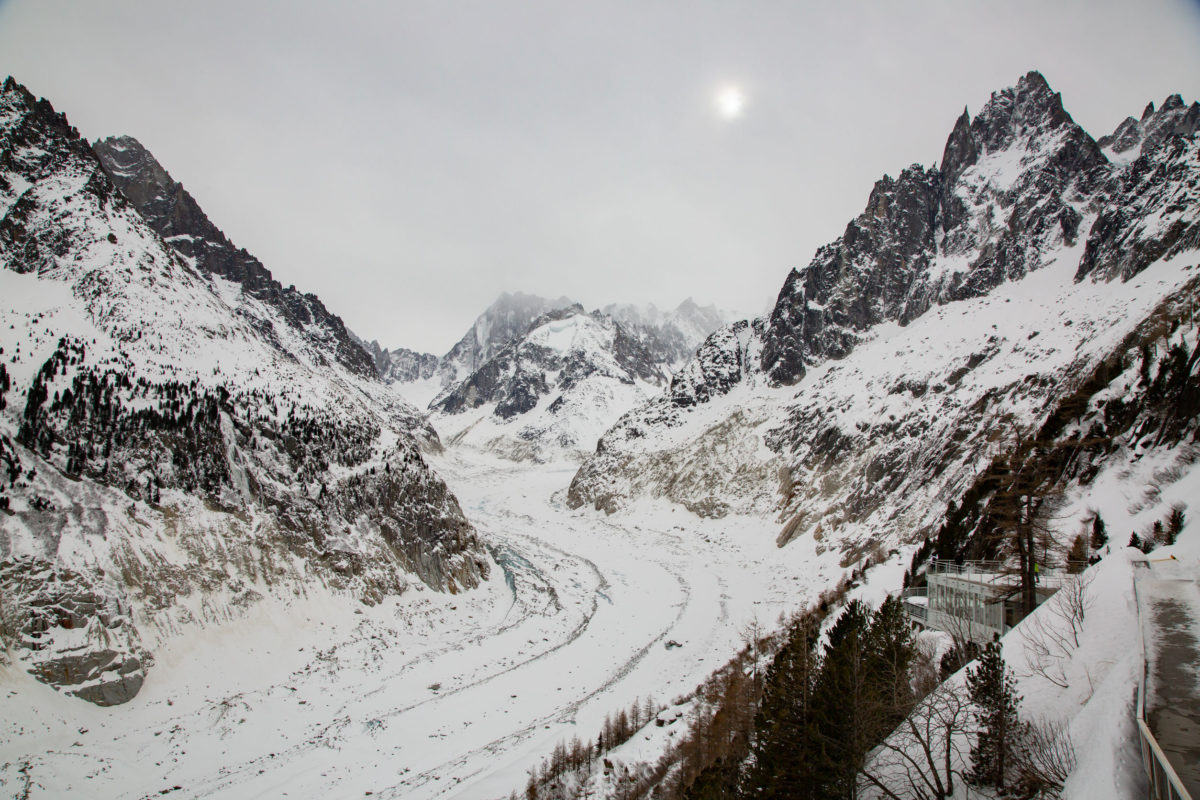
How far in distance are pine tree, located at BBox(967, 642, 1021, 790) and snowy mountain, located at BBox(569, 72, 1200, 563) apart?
37787 millimetres

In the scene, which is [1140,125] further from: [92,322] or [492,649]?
[92,322]

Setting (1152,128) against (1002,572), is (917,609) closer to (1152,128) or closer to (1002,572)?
(1002,572)

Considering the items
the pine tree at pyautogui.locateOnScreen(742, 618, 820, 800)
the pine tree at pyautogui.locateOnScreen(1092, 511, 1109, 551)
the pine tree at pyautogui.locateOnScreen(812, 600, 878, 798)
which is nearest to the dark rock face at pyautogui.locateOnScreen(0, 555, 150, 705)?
the pine tree at pyautogui.locateOnScreen(742, 618, 820, 800)

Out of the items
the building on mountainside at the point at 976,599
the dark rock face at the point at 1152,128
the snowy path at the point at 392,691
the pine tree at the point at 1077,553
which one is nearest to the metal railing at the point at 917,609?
the building on mountainside at the point at 976,599

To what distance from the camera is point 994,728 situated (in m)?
11.4

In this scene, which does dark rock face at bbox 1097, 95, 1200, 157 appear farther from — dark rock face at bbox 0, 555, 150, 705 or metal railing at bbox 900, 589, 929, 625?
dark rock face at bbox 0, 555, 150, 705

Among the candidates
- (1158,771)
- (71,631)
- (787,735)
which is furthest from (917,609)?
(71,631)

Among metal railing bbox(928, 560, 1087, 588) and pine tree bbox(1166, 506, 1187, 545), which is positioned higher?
pine tree bbox(1166, 506, 1187, 545)

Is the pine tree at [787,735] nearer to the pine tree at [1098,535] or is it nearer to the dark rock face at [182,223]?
the pine tree at [1098,535]

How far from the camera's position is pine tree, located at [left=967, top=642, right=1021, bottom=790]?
35.9 feet

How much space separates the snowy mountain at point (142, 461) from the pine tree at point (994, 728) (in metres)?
36.0

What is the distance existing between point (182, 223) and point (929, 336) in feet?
474

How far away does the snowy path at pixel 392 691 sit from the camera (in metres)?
24.4

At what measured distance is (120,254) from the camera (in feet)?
162
